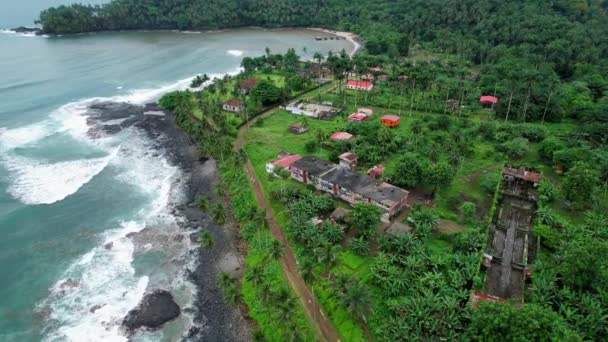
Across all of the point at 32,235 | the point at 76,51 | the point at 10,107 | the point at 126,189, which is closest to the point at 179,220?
the point at 126,189

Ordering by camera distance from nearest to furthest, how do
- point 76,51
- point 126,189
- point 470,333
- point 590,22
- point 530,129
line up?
point 470,333 → point 126,189 → point 530,129 → point 590,22 → point 76,51

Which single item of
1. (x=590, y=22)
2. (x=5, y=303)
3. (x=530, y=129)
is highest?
(x=590, y=22)

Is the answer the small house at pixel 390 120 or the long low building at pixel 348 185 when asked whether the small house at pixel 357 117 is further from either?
the long low building at pixel 348 185

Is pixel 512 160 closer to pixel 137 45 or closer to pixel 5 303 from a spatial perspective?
pixel 5 303

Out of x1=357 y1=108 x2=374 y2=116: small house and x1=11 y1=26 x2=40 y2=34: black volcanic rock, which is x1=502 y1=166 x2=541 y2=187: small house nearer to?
x1=357 y1=108 x2=374 y2=116: small house

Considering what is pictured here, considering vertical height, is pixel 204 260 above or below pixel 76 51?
below

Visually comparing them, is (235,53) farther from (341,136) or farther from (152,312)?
(152,312)
